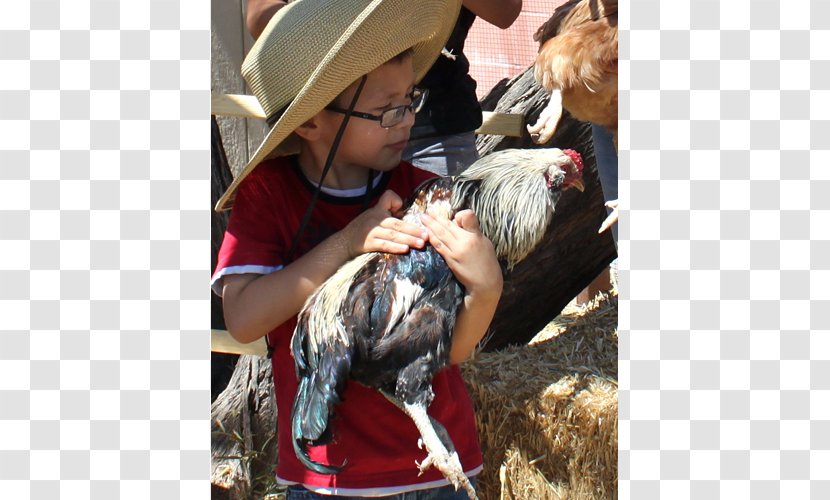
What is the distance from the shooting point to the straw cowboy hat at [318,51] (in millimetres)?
1925

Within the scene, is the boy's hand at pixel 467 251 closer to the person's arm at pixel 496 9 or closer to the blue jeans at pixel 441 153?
the blue jeans at pixel 441 153

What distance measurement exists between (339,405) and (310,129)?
617 mm

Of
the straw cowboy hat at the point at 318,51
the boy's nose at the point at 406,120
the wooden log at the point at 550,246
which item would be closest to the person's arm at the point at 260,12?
the straw cowboy hat at the point at 318,51

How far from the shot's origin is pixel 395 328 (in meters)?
1.88

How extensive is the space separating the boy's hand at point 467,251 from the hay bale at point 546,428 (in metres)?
1.45

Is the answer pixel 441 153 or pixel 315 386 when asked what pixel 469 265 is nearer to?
pixel 315 386

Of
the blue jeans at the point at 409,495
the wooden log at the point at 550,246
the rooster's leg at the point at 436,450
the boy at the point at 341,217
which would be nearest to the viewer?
the rooster's leg at the point at 436,450

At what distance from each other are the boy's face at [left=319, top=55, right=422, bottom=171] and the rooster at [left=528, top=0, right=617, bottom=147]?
1.95ft

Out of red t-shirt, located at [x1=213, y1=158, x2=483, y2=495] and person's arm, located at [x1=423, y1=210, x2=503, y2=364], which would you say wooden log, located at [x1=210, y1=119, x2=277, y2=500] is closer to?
red t-shirt, located at [x1=213, y1=158, x2=483, y2=495]

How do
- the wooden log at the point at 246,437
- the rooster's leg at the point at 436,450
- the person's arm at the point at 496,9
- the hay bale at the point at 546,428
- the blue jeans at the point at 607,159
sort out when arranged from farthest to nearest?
the wooden log at the point at 246,437, the hay bale at the point at 546,428, the blue jeans at the point at 607,159, the person's arm at the point at 496,9, the rooster's leg at the point at 436,450

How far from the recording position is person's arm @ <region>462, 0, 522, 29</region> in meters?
2.80

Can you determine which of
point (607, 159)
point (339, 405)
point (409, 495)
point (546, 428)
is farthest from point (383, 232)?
point (546, 428)

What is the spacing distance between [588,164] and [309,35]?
2011mm

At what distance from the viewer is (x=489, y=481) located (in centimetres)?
335
